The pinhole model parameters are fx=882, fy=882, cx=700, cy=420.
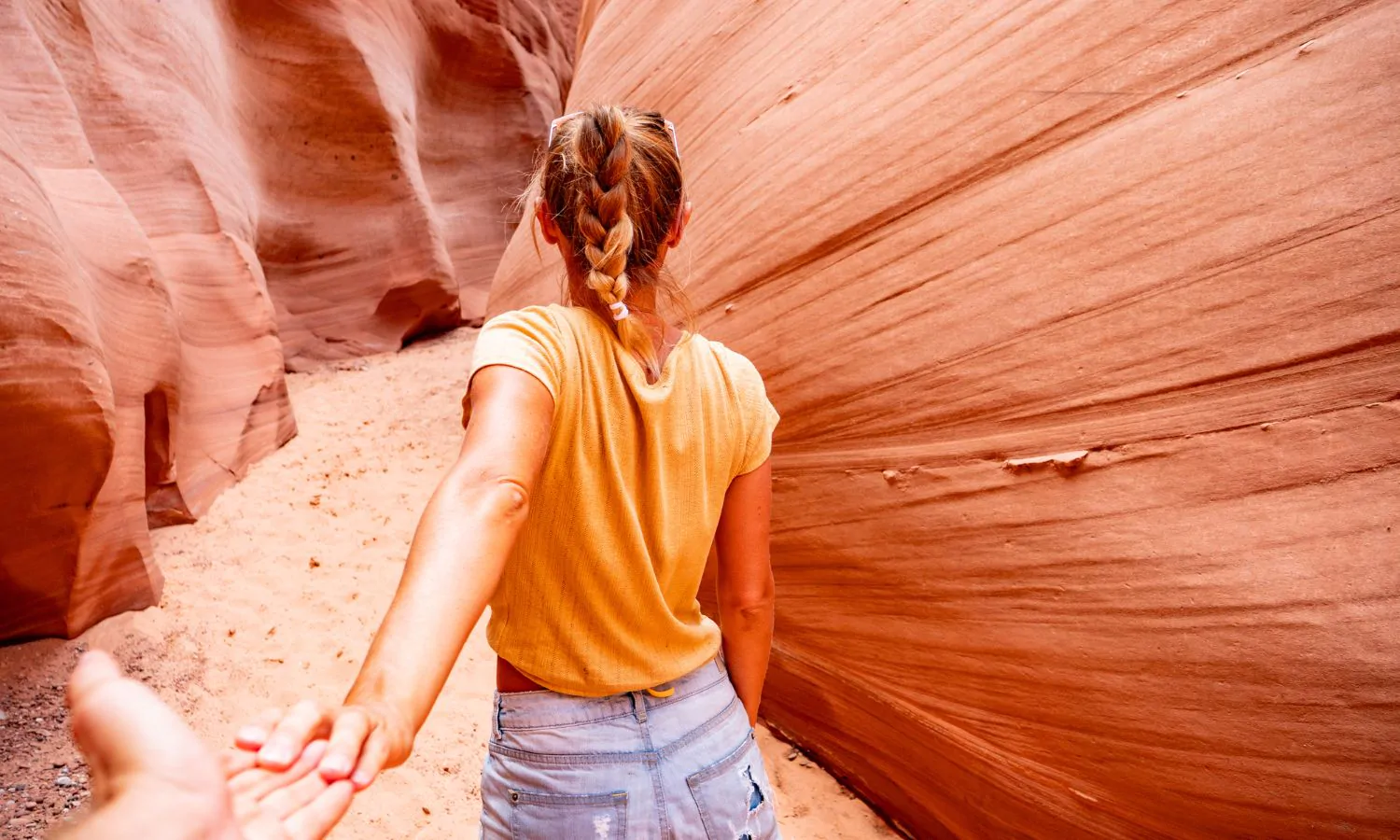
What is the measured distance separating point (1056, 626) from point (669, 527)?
3.13 feet

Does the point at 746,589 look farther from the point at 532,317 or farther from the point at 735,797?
the point at 532,317

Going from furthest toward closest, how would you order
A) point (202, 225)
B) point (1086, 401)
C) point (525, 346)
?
point (202, 225) < point (1086, 401) < point (525, 346)

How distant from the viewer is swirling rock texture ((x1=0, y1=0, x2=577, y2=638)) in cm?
261

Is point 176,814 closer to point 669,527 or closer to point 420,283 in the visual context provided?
point 669,527

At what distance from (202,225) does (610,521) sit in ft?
13.0

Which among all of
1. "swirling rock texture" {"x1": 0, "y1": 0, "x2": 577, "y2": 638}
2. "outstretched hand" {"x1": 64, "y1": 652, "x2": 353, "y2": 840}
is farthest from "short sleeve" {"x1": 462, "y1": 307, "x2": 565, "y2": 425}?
"swirling rock texture" {"x1": 0, "y1": 0, "x2": 577, "y2": 638}

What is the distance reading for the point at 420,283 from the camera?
6344mm

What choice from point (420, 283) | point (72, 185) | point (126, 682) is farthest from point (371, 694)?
point (420, 283)

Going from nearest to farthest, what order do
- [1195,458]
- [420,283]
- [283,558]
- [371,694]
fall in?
[371,694] < [1195,458] < [283,558] < [420,283]

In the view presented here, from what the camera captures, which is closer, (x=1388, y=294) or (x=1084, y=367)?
(x=1388, y=294)

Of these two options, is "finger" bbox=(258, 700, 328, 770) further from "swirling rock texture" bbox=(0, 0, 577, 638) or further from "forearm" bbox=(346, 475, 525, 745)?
"swirling rock texture" bbox=(0, 0, 577, 638)

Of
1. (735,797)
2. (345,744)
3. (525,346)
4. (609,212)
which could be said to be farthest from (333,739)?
(609,212)

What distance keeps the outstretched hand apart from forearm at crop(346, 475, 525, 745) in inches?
6.7

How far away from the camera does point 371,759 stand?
26.8 inches
